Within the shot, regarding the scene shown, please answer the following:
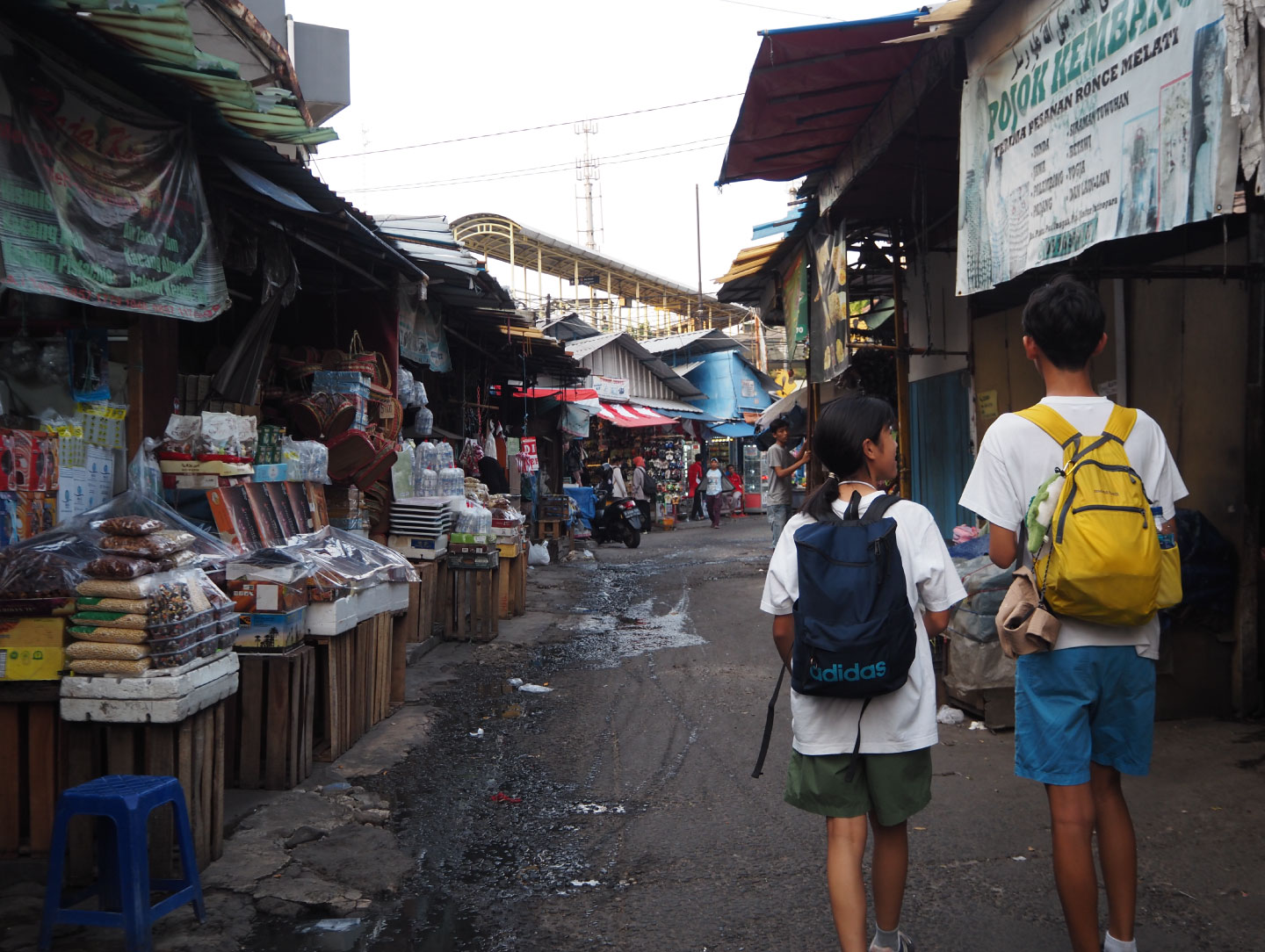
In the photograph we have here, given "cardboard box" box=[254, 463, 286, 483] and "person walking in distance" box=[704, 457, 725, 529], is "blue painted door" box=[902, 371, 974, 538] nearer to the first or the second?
"cardboard box" box=[254, 463, 286, 483]

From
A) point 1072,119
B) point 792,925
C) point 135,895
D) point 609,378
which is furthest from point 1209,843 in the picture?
point 609,378

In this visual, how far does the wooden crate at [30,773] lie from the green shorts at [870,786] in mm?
3126

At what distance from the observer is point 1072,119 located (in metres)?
4.22

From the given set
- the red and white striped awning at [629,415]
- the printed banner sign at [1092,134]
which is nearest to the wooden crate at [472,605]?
the printed banner sign at [1092,134]

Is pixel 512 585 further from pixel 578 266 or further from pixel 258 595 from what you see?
pixel 578 266

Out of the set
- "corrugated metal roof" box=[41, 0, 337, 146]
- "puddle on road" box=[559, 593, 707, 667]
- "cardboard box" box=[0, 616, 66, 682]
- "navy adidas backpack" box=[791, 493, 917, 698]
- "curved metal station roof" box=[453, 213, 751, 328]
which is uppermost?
"curved metal station roof" box=[453, 213, 751, 328]

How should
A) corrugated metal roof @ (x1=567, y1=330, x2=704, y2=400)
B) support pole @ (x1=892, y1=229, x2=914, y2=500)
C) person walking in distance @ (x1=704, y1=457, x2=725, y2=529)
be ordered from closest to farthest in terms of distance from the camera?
support pole @ (x1=892, y1=229, x2=914, y2=500), person walking in distance @ (x1=704, y1=457, x2=725, y2=529), corrugated metal roof @ (x1=567, y1=330, x2=704, y2=400)

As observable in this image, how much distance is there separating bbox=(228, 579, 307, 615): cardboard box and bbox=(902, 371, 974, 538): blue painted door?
5.80m

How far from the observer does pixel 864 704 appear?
2846 mm

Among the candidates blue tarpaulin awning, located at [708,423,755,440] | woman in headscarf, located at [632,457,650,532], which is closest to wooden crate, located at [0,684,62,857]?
woman in headscarf, located at [632,457,650,532]

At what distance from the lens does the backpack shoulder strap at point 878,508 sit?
2832mm

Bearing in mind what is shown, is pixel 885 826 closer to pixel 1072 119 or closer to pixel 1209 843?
pixel 1209 843

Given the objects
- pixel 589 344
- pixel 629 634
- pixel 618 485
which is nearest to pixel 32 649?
pixel 629 634

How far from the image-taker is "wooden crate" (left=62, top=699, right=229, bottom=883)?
12.5ft
